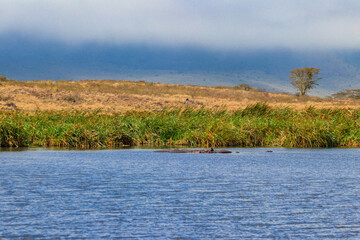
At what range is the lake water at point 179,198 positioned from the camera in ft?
28.9

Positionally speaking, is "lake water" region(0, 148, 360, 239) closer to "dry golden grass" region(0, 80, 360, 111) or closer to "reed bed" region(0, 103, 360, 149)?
"reed bed" region(0, 103, 360, 149)

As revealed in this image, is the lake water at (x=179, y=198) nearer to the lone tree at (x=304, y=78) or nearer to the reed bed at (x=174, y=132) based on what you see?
the reed bed at (x=174, y=132)

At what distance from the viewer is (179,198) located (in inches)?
452

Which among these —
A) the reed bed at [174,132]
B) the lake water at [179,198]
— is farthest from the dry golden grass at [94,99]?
the lake water at [179,198]

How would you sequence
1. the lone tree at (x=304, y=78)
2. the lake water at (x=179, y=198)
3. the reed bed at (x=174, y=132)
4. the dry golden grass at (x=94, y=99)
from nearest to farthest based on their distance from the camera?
the lake water at (x=179, y=198)
the reed bed at (x=174, y=132)
the dry golden grass at (x=94, y=99)
the lone tree at (x=304, y=78)

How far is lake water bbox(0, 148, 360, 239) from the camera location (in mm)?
8797

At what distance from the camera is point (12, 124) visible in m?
24.6

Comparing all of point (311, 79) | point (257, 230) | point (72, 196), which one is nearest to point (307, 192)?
point (257, 230)

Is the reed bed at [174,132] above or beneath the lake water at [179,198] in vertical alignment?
above

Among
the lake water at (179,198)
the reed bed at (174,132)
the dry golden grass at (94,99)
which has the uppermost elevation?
the dry golden grass at (94,99)

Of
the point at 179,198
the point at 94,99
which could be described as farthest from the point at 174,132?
the point at 94,99

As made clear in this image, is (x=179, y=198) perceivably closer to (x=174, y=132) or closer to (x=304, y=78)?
(x=174, y=132)

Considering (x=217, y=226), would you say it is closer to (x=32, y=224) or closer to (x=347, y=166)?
(x=32, y=224)

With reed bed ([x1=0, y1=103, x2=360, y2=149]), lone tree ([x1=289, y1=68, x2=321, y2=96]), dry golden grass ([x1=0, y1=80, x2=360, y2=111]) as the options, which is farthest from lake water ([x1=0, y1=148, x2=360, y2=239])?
lone tree ([x1=289, y1=68, x2=321, y2=96])
